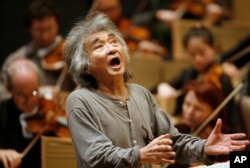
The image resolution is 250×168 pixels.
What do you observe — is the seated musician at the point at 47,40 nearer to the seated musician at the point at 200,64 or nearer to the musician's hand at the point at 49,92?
the musician's hand at the point at 49,92

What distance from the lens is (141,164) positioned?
207 cm

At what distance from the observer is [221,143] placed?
6.88ft

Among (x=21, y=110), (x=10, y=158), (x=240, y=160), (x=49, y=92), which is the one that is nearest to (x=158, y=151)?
(x=240, y=160)

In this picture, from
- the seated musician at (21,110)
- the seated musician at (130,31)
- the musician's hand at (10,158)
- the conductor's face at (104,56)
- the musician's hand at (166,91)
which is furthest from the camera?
the seated musician at (130,31)

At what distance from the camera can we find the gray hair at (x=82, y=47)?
7.30 feet

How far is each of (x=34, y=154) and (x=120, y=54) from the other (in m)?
0.90

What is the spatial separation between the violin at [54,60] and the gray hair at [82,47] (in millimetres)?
1598

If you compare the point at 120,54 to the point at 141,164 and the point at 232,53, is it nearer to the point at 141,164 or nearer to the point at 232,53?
the point at 141,164

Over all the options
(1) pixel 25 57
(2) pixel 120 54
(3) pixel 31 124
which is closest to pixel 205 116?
(3) pixel 31 124

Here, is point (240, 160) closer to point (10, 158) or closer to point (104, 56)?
point (104, 56)

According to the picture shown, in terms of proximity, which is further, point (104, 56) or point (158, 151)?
point (104, 56)

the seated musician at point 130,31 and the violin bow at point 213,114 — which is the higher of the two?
the seated musician at point 130,31

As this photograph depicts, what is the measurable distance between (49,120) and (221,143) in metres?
1.21

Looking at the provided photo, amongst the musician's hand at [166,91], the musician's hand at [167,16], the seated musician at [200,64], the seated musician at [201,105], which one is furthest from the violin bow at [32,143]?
the musician's hand at [167,16]
